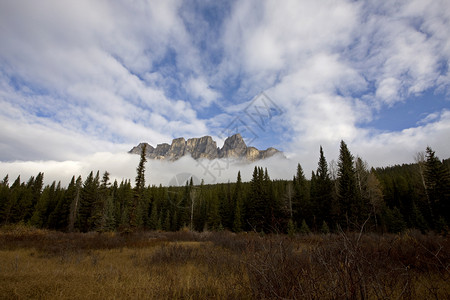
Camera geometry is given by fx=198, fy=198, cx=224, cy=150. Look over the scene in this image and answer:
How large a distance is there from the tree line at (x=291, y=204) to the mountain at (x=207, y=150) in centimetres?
566

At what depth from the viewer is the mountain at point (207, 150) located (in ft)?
27.3

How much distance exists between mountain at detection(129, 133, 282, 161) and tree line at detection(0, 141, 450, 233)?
18.6 feet

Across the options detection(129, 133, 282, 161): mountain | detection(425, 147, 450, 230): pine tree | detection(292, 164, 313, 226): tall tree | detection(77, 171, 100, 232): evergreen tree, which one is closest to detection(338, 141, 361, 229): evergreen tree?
detection(292, 164, 313, 226): tall tree

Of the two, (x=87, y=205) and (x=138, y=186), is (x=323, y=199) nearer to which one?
(x=138, y=186)

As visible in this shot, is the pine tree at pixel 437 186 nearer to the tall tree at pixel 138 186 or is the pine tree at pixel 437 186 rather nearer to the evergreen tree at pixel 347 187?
the evergreen tree at pixel 347 187

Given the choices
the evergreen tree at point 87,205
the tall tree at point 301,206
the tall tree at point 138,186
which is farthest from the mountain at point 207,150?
the tall tree at point 301,206

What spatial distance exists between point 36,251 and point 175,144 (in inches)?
3664

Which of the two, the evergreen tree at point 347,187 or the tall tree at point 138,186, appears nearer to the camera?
the tall tree at point 138,186

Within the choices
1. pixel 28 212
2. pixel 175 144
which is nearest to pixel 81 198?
pixel 28 212

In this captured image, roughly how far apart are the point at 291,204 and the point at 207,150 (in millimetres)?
17401

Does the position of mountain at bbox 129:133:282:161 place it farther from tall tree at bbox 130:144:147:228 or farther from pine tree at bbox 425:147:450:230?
pine tree at bbox 425:147:450:230

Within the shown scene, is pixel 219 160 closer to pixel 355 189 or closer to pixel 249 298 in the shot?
pixel 249 298

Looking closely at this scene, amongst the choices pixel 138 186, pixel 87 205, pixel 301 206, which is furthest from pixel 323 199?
pixel 87 205

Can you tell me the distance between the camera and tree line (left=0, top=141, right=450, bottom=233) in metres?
24.5
